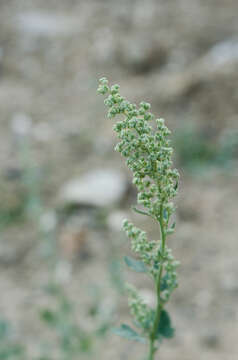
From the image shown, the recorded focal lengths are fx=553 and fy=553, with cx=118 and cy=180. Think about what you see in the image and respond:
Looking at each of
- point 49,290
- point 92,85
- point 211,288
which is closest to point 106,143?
point 92,85

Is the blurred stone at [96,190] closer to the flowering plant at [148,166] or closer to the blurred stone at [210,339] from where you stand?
the blurred stone at [210,339]

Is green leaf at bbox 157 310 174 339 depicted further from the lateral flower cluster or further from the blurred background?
the blurred background

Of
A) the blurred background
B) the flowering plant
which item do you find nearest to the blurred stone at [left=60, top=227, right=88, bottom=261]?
the blurred background

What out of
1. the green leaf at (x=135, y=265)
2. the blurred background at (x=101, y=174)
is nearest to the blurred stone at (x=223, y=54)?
the blurred background at (x=101, y=174)

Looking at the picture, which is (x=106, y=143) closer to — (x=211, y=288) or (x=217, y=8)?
(x=211, y=288)

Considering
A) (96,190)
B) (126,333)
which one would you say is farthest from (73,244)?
(126,333)
